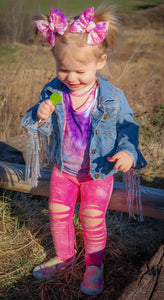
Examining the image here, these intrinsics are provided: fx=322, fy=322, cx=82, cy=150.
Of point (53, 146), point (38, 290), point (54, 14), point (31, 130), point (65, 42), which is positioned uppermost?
point (54, 14)

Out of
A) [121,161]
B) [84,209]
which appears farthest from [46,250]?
[121,161]

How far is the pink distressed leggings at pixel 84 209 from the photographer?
1.98m

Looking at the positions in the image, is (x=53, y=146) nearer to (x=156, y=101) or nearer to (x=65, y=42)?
(x=65, y=42)

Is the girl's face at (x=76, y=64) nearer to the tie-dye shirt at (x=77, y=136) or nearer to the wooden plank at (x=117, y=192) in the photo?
the tie-dye shirt at (x=77, y=136)

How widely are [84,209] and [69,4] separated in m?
1.63

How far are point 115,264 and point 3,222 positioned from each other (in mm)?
958

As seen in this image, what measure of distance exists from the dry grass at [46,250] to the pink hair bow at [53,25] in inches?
59.2

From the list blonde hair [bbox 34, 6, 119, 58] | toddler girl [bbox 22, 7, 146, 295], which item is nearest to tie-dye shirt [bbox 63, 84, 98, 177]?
toddler girl [bbox 22, 7, 146, 295]

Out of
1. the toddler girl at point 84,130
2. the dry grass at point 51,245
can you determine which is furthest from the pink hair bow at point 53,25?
the dry grass at point 51,245

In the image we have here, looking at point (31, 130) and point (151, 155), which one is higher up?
point (31, 130)

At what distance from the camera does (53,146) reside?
6.81 ft

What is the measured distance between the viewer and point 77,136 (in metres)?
1.95

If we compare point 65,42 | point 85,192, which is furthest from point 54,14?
point 85,192

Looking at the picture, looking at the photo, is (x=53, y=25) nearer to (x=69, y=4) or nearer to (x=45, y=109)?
(x=45, y=109)
